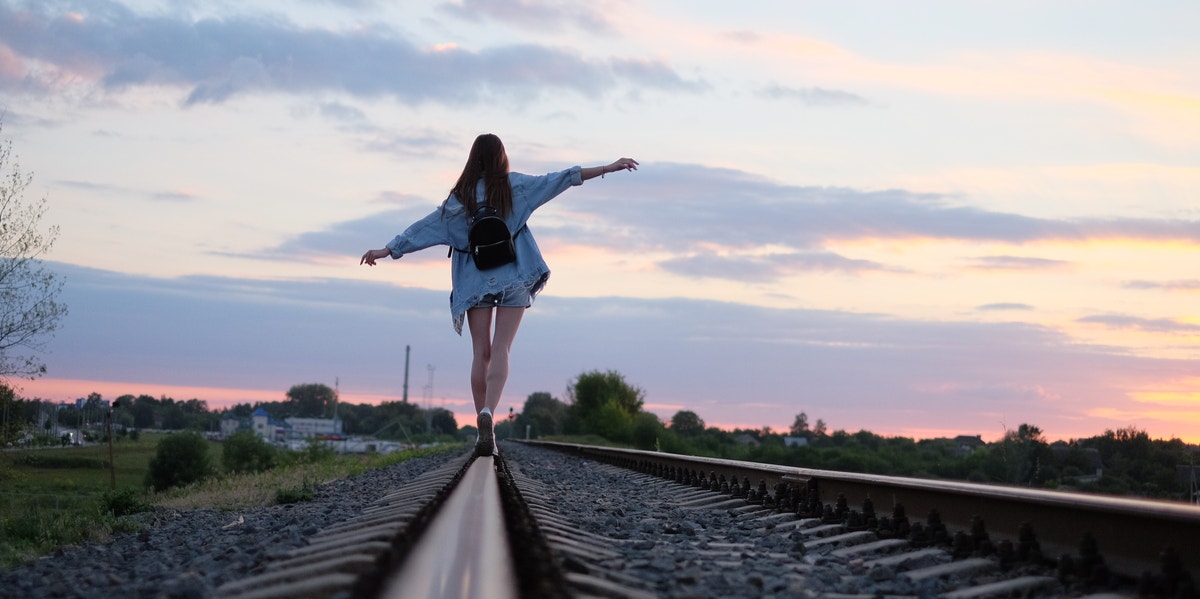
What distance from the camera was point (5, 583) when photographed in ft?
11.9

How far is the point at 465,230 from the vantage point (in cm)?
721

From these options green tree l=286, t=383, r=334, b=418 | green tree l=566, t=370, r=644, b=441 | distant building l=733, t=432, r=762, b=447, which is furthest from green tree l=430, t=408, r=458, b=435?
distant building l=733, t=432, r=762, b=447

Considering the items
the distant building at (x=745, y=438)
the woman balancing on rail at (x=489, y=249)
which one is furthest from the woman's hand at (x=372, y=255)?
the distant building at (x=745, y=438)

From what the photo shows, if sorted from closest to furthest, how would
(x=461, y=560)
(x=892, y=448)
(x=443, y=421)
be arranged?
(x=461, y=560) < (x=892, y=448) < (x=443, y=421)

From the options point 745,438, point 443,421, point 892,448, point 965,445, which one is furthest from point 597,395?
point 443,421

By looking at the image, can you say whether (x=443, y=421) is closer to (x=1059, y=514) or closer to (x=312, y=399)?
(x=312, y=399)

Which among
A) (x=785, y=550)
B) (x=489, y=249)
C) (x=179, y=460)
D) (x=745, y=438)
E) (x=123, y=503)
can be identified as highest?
(x=489, y=249)

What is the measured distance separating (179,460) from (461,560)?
72181mm

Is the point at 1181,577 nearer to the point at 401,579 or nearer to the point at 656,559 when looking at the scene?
the point at 656,559

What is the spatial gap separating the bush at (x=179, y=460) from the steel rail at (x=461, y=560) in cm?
6768

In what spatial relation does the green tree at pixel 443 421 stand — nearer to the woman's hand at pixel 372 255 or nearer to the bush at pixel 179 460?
the bush at pixel 179 460

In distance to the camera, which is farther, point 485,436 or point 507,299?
point 485,436

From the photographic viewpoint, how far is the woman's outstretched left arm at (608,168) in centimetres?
705

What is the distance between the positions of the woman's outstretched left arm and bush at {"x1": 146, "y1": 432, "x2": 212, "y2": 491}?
64.4 meters
